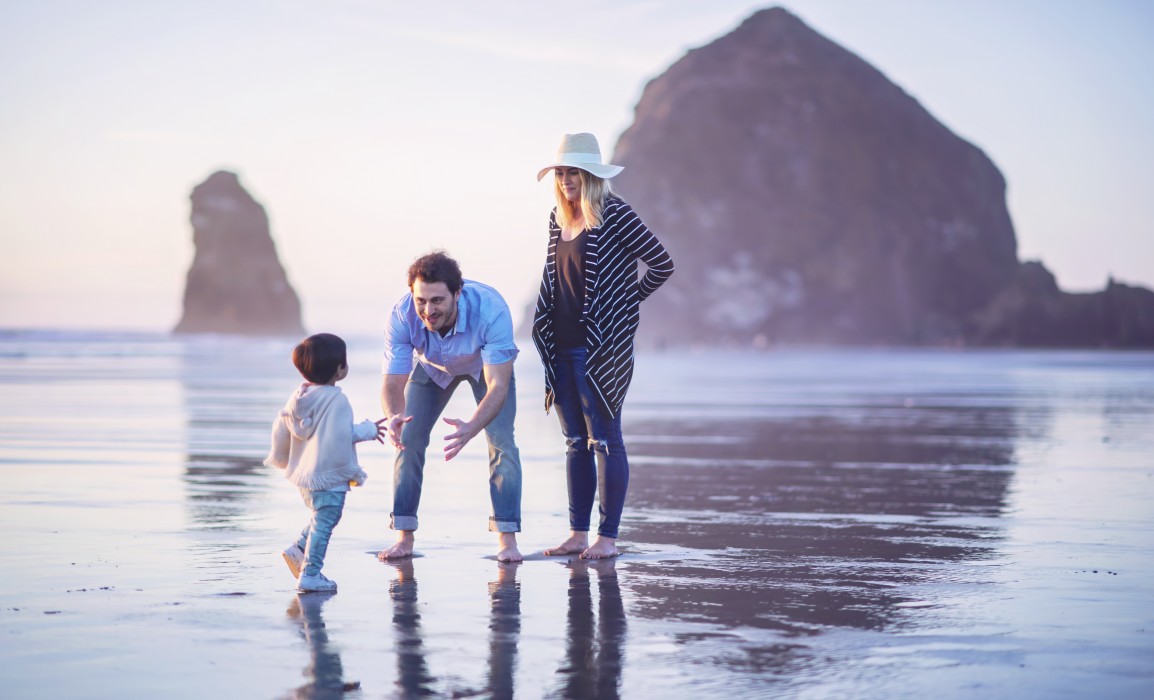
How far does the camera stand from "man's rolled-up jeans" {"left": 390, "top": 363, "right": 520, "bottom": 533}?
6270 mm

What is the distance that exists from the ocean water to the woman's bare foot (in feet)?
0.37

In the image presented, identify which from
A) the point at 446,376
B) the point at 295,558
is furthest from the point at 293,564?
the point at 446,376

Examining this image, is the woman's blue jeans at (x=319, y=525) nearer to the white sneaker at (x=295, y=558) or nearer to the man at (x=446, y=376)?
the white sneaker at (x=295, y=558)

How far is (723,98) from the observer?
174 meters

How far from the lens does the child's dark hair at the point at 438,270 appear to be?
5824mm

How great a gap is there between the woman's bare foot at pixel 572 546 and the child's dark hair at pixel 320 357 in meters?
1.69

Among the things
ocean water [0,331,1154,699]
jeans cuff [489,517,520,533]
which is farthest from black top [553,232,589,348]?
ocean water [0,331,1154,699]

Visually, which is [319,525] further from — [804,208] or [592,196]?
[804,208]

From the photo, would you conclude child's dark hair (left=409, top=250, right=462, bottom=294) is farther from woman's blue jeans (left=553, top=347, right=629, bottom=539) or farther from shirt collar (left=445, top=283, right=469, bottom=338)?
woman's blue jeans (left=553, top=347, right=629, bottom=539)

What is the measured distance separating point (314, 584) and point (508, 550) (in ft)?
3.93

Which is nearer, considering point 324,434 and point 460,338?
point 324,434

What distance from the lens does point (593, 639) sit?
4383 millimetres

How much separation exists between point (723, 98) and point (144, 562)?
569 ft

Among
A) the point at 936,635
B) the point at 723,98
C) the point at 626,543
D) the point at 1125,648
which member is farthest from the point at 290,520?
the point at 723,98
